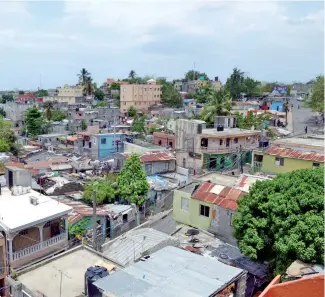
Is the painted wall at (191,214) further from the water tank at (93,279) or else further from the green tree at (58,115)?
the green tree at (58,115)

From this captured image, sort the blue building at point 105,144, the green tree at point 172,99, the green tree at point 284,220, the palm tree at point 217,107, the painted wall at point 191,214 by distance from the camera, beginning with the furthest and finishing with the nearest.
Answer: the green tree at point 172,99
the palm tree at point 217,107
the blue building at point 105,144
the painted wall at point 191,214
the green tree at point 284,220

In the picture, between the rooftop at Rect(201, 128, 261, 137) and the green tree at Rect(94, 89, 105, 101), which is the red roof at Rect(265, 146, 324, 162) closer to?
the rooftop at Rect(201, 128, 261, 137)

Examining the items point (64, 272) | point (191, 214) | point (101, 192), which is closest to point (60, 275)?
point (64, 272)

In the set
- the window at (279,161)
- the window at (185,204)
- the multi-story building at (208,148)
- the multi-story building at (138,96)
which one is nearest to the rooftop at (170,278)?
the window at (185,204)

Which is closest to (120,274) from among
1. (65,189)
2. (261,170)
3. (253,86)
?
(65,189)

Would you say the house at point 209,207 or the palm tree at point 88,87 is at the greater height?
the palm tree at point 88,87

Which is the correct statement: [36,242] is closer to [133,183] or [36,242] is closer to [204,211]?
[204,211]

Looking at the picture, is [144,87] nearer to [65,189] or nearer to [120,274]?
[65,189]
